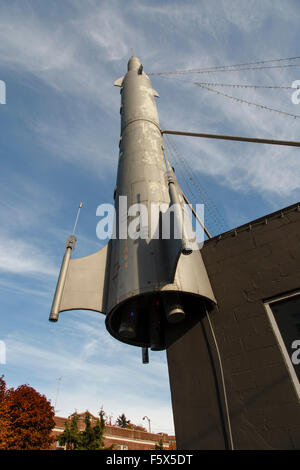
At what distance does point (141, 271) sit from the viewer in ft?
22.8

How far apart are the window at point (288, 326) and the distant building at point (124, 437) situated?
29.2m

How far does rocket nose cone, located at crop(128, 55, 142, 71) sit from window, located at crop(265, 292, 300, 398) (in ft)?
50.9

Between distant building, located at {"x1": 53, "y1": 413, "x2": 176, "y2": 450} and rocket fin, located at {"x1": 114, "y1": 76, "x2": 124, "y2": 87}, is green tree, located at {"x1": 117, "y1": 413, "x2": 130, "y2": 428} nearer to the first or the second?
distant building, located at {"x1": 53, "y1": 413, "x2": 176, "y2": 450}

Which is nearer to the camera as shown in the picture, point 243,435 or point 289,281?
point 243,435

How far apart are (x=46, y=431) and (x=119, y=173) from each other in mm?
28229

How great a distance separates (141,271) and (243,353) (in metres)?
2.85

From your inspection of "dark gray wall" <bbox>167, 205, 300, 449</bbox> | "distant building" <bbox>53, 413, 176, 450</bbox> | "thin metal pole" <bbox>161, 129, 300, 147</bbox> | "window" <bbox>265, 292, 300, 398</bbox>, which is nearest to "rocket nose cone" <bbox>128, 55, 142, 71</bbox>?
"thin metal pole" <bbox>161, 129, 300, 147</bbox>

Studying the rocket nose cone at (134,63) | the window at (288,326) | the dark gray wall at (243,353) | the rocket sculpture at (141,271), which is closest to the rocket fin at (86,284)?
the rocket sculpture at (141,271)

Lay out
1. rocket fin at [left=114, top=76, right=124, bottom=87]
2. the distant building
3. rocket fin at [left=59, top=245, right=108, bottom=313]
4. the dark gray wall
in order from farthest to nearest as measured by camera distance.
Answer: the distant building → rocket fin at [left=114, top=76, right=124, bottom=87] → rocket fin at [left=59, top=245, right=108, bottom=313] → the dark gray wall

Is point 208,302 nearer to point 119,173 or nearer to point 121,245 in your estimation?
point 121,245

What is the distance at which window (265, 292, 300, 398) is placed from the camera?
543cm

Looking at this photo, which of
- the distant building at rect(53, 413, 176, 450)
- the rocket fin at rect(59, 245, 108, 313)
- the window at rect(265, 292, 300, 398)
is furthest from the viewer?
the distant building at rect(53, 413, 176, 450)
